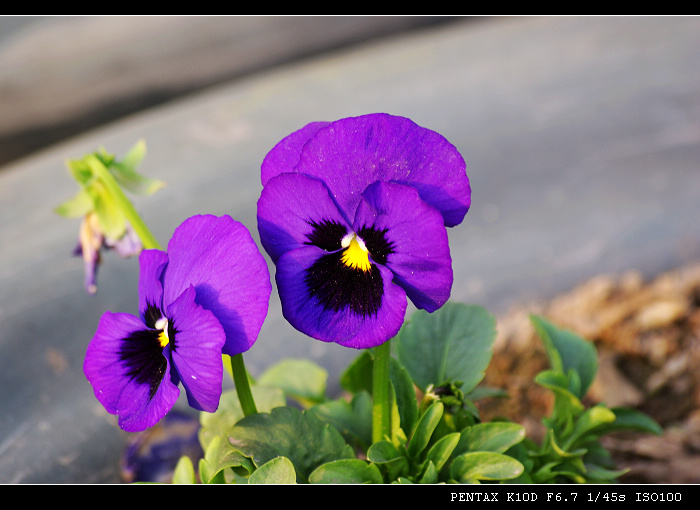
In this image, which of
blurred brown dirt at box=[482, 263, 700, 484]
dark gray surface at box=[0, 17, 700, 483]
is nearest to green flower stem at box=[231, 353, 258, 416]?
dark gray surface at box=[0, 17, 700, 483]

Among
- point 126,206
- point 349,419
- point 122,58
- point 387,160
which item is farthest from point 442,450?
point 122,58

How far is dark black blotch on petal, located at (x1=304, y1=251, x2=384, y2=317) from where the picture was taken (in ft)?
1.88

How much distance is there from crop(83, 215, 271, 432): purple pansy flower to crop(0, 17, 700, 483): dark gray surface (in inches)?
21.1

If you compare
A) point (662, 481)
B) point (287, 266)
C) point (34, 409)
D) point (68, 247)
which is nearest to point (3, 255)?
point (68, 247)

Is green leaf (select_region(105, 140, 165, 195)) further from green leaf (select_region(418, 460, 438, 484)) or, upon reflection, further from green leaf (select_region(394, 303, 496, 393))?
green leaf (select_region(418, 460, 438, 484))

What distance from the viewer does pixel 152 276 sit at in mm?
601

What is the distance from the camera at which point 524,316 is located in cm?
135

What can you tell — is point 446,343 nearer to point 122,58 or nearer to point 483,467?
point 483,467

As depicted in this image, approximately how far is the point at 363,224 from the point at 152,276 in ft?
0.70

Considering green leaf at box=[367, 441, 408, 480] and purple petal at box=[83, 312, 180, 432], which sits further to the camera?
green leaf at box=[367, 441, 408, 480]
